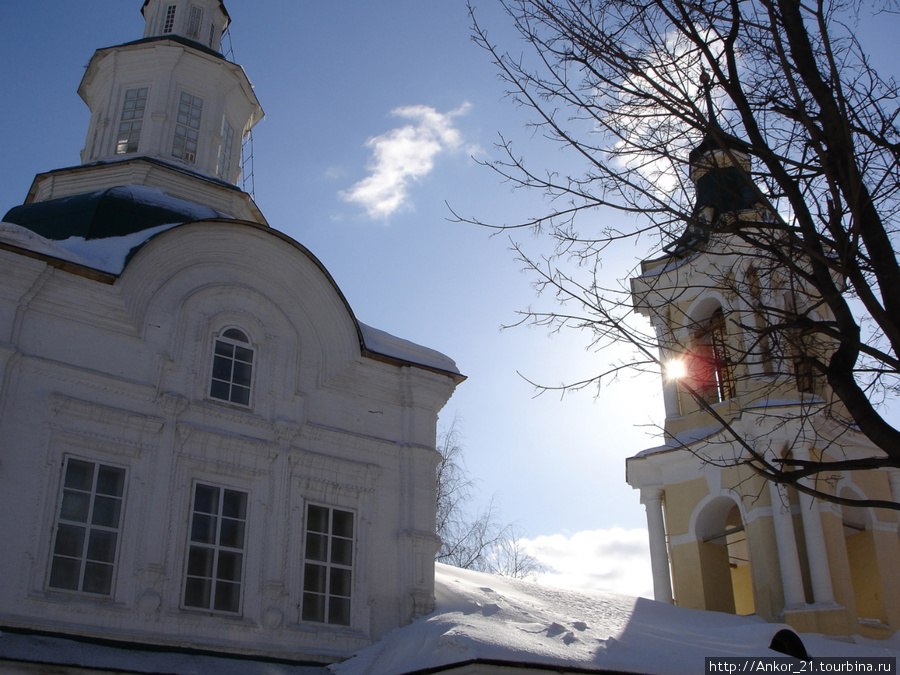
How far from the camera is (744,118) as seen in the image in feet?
17.8

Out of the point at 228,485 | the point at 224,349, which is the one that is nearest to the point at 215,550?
the point at 228,485

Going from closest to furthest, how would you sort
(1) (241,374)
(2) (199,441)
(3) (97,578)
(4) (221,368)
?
(3) (97,578), (2) (199,441), (4) (221,368), (1) (241,374)

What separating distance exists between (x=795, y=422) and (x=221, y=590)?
25.0 feet

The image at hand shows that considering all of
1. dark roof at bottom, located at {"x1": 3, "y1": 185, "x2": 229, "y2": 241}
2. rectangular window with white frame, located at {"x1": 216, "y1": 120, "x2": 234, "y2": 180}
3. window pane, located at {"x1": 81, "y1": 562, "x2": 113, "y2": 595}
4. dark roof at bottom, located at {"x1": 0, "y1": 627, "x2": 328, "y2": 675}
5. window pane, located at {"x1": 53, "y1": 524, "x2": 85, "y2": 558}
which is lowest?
dark roof at bottom, located at {"x1": 0, "y1": 627, "x2": 328, "y2": 675}

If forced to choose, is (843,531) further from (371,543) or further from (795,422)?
(371,543)

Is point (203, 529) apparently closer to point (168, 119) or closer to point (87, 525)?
point (87, 525)

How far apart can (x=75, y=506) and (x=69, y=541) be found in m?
0.32

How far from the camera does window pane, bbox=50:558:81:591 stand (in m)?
7.88

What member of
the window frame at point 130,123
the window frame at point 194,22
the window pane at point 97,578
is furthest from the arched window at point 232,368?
the window frame at point 194,22

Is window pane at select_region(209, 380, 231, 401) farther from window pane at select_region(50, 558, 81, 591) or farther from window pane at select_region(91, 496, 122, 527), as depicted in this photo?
window pane at select_region(50, 558, 81, 591)

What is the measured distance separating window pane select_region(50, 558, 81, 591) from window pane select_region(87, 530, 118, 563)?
0.49ft

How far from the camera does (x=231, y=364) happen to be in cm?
980

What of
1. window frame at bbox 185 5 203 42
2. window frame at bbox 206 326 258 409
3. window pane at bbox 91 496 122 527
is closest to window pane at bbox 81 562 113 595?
window pane at bbox 91 496 122 527

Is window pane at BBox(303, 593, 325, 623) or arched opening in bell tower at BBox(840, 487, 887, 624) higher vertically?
arched opening in bell tower at BBox(840, 487, 887, 624)
